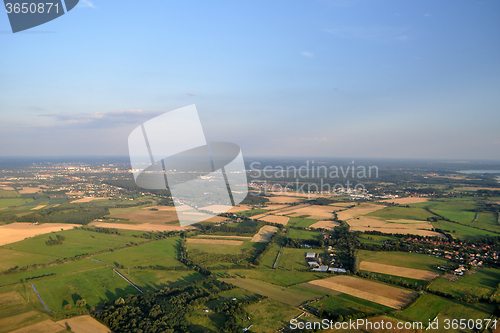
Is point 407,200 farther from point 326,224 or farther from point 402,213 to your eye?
point 326,224

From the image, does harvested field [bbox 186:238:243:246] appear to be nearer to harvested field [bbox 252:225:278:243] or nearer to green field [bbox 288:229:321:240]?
harvested field [bbox 252:225:278:243]

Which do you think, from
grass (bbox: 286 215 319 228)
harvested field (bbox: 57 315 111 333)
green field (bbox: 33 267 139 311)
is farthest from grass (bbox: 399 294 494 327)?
grass (bbox: 286 215 319 228)

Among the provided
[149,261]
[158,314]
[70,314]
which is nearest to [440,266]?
[158,314]

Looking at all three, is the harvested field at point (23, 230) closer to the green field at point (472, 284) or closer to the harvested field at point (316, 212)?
the harvested field at point (316, 212)

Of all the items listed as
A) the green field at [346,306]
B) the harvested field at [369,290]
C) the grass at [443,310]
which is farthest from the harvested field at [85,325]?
the grass at [443,310]

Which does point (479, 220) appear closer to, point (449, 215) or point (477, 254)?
point (449, 215)

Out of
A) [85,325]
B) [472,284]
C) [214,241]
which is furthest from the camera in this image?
[214,241]

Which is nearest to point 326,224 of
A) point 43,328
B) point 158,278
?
point 158,278
